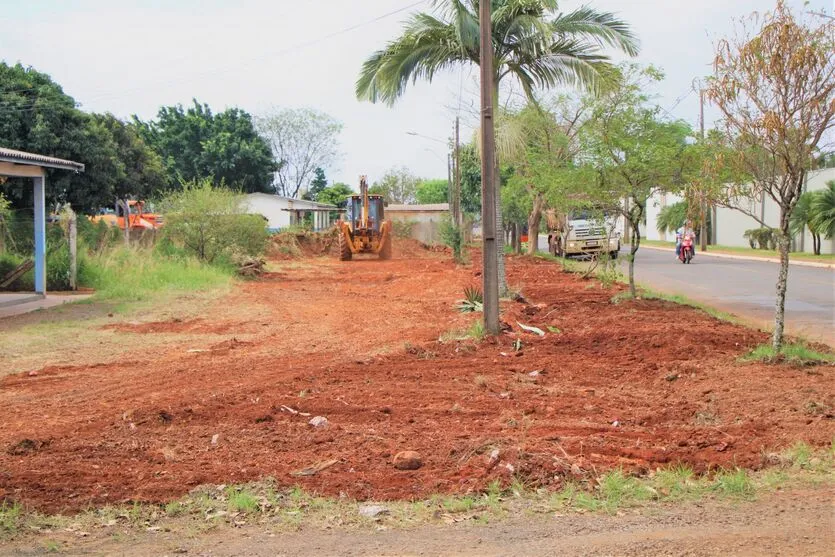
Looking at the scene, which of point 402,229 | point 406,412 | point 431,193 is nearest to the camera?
point 406,412

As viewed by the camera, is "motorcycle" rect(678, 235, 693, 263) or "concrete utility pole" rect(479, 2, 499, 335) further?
"motorcycle" rect(678, 235, 693, 263)

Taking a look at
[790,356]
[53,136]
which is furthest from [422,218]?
[790,356]

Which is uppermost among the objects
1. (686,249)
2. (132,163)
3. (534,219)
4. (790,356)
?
(132,163)

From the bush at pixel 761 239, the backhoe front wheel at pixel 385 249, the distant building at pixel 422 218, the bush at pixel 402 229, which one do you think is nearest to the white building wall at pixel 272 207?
the distant building at pixel 422 218

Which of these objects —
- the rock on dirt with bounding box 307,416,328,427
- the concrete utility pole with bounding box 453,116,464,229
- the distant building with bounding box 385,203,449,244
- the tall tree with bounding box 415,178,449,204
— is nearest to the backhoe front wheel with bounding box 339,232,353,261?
the concrete utility pole with bounding box 453,116,464,229

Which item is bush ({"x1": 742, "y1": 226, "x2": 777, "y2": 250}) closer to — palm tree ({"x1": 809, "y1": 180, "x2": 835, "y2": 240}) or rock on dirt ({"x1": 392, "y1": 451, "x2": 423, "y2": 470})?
palm tree ({"x1": 809, "y1": 180, "x2": 835, "y2": 240})

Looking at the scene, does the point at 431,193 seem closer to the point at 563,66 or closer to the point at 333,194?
the point at 333,194

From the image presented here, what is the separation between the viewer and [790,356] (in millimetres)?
9125

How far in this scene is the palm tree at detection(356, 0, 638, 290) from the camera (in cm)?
1564

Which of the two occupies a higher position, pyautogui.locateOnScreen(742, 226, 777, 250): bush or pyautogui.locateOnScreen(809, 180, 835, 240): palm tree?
pyautogui.locateOnScreen(809, 180, 835, 240): palm tree

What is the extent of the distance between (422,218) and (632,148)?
45.3 meters

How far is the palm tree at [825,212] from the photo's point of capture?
33719 millimetres

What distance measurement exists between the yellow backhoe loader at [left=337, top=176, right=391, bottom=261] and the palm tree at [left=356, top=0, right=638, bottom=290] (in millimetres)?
21870

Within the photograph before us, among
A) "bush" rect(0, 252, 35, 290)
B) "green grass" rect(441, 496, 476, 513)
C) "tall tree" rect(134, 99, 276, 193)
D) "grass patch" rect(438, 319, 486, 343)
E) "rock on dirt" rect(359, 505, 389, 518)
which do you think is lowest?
"rock on dirt" rect(359, 505, 389, 518)
